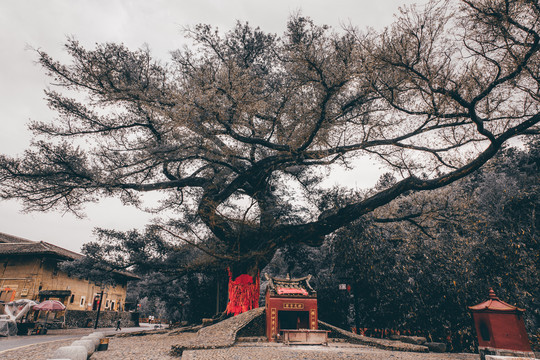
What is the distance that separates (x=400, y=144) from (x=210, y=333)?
9.63 meters

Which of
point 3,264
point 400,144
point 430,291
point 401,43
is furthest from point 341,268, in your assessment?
point 3,264

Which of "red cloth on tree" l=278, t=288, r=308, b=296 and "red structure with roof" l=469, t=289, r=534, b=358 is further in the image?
"red cloth on tree" l=278, t=288, r=308, b=296

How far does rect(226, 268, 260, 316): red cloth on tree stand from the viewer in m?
12.9

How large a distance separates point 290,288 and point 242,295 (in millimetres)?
2722

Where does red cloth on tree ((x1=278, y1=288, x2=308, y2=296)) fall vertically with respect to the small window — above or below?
above

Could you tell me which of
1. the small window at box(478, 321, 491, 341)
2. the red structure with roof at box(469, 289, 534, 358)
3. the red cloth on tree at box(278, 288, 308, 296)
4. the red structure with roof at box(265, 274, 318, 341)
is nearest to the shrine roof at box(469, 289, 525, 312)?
the red structure with roof at box(469, 289, 534, 358)

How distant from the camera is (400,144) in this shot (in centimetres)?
1063

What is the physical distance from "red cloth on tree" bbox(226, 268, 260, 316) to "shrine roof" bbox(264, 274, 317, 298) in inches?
61.3

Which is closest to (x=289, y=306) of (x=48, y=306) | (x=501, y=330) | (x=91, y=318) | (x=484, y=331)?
(x=484, y=331)

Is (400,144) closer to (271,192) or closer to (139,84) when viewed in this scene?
(271,192)

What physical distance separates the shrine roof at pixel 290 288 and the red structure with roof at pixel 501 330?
555 centimetres

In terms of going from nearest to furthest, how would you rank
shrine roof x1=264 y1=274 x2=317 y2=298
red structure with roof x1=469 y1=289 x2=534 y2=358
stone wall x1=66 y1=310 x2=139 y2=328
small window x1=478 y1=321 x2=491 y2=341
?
red structure with roof x1=469 y1=289 x2=534 y2=358
small window x1=478 y1=321 x2=491 y2=341
shrine roof x1=264 y1=274 x2=317 y2=298
stone wall x1=66 y1=310 x2=139 y2=328

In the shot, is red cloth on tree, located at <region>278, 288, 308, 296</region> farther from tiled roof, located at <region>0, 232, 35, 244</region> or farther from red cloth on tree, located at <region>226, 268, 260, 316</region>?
tiled roof, located at <region>0, 232, 35, 244</region>

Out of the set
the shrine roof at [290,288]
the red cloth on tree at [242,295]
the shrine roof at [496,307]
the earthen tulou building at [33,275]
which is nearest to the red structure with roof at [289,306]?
the shrine roof at [290,288]
